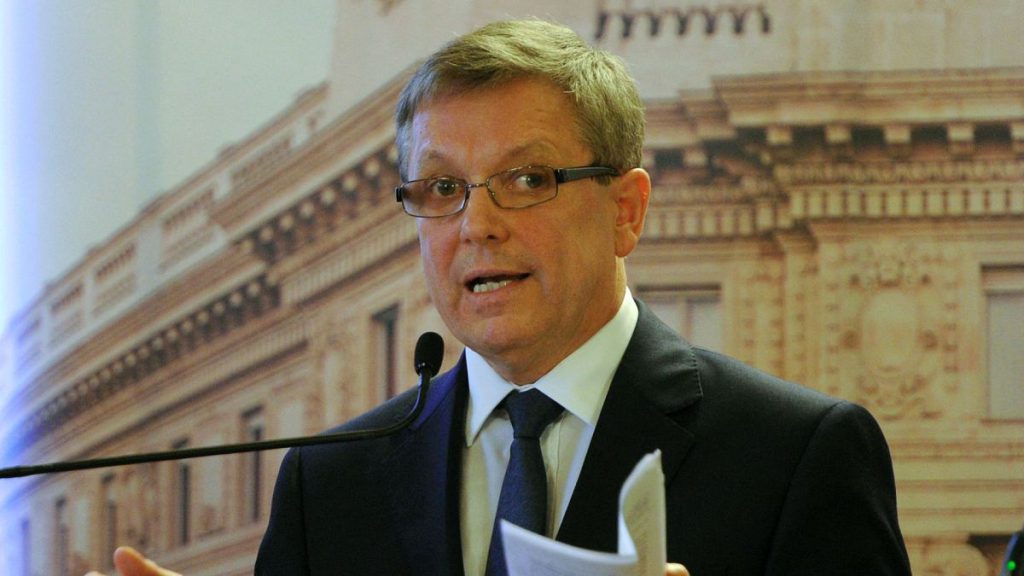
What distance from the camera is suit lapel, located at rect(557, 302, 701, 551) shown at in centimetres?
223

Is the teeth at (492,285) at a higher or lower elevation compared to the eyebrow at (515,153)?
lower

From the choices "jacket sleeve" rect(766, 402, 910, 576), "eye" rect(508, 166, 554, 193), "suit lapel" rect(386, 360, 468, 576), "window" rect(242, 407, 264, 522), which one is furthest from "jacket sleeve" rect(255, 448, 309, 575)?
"window" rect(242, 407, 264, 522)

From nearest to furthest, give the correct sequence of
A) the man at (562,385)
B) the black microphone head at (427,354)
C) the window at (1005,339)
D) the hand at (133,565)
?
the hand at (133,565) → the man at (562,385) → the black microphone head at (427,354) → the window at (1005,339)

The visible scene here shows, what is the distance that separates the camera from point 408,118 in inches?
97.4

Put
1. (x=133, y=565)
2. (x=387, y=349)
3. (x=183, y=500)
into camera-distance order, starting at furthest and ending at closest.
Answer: (x=183, y=500)
(x=387, y=349)
(x=133, y=565)

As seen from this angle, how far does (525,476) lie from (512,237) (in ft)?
1.20

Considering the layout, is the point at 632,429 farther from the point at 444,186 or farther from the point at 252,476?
the point at 252,476

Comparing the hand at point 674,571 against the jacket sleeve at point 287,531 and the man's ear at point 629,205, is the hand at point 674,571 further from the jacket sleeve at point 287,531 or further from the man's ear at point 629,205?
the jacket sleeve at point 287,531

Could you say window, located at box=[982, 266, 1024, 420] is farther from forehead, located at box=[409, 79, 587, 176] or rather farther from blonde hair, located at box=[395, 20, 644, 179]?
forehead, located at box=[409, 79, 587, 176]

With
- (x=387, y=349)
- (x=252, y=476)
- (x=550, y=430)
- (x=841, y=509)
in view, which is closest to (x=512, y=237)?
(x=550, y=430)

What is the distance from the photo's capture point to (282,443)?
2.23m

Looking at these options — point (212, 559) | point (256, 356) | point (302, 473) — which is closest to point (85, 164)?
point (256, 356)

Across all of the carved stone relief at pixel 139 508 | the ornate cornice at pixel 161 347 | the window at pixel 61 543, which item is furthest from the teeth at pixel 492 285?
the window at pixel 61 543

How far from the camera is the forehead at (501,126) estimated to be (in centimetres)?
234
